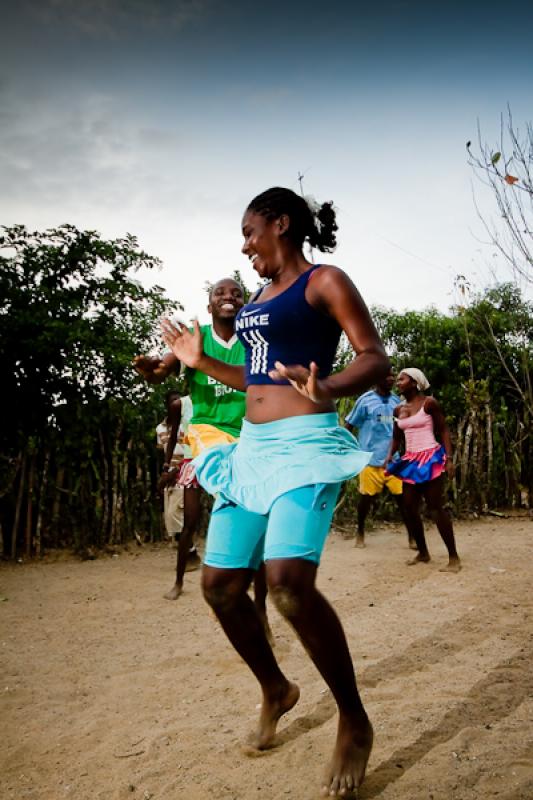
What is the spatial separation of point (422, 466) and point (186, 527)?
2.35 m

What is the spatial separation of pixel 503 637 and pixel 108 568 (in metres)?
4.09

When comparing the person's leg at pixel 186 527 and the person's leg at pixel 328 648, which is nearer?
the person's leg at pixel 328 648

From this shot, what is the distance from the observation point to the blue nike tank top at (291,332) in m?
2.10

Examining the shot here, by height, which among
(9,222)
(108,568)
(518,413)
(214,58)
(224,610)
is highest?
(214,58)

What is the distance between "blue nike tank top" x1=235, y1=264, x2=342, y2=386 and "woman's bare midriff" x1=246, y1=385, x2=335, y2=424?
33 millimetres

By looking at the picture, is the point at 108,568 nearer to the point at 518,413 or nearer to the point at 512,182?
the point at 512,182

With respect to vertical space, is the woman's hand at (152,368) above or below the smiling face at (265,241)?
below

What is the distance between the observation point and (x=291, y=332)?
2123 mm

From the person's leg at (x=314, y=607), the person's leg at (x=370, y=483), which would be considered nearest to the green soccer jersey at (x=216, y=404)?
the person's leg at (x=314, y=607)

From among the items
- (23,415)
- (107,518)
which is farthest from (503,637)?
(23,415)

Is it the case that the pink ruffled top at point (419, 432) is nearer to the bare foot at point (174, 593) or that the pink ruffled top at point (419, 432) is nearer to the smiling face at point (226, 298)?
the bare foot at point (174, 593)

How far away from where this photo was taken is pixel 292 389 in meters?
2.15

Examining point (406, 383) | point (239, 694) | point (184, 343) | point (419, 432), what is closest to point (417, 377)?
point (406, 383)

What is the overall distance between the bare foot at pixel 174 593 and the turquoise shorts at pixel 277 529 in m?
3.05
